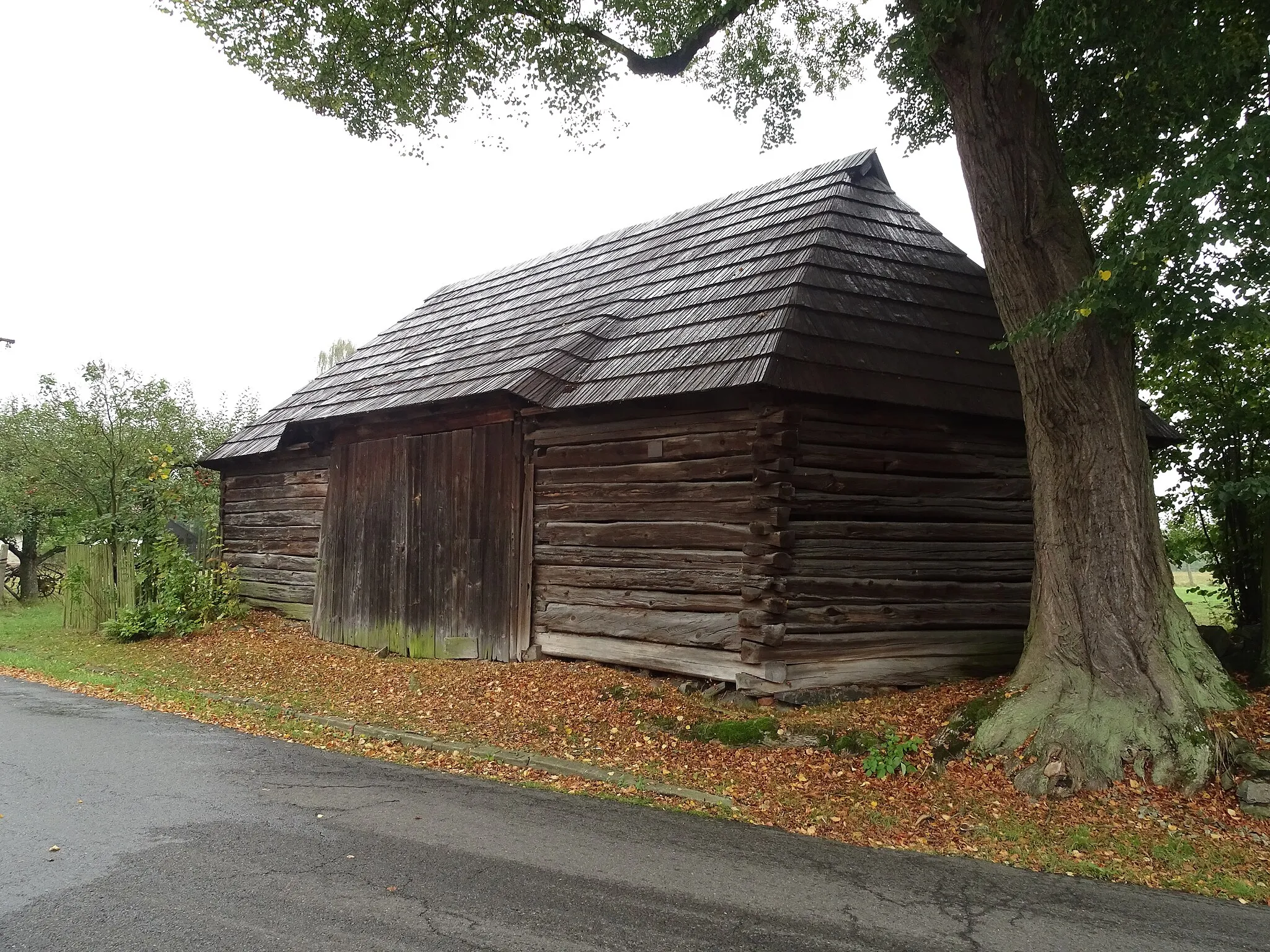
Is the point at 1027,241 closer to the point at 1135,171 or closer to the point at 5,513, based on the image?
the point at 1135,171

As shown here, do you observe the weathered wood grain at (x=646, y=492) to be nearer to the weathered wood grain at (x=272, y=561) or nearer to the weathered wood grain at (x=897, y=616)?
the weathered wood grain at (x=897, y=616)

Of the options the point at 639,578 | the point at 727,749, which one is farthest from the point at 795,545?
the point at 727,749

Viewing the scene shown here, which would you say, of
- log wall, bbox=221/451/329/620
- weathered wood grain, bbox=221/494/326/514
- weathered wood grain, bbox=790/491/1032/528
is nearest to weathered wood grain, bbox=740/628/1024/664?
weathered wood grain, bbox=790/491/1032/528

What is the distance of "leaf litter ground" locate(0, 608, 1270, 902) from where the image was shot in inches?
194

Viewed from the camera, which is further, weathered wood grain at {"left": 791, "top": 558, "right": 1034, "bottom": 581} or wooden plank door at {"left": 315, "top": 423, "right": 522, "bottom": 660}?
wooden plank door at {"left": 315, "top": 423, "right": 522, "bottom": 660}

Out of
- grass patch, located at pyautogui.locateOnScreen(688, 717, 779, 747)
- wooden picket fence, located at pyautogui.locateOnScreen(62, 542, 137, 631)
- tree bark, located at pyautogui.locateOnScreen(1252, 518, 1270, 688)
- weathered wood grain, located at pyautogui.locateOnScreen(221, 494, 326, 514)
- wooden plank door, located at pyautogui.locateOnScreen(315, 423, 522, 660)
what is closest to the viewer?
grass patch, located at pyautogui.locateOnScreen(688, 717, 779, 747)

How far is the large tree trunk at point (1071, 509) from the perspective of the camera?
19.2 feet

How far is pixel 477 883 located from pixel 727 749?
301 centimetres

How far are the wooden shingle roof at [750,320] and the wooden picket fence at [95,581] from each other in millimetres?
3356

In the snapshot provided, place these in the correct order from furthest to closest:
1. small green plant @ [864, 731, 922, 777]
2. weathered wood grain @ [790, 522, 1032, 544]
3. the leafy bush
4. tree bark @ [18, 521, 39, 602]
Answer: tree bark @ [18, 521, 39, 602]
the leafy bush
weathered wood grain @ [790, 522, 1032, 544]
small green plant @ [864, 731, 922, 777]

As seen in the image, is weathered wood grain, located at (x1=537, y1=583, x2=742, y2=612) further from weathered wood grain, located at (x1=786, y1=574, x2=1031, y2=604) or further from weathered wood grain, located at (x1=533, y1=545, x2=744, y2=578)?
weathered wood grain, located at (x1=786, y1=574, x2=1031, y2=604)

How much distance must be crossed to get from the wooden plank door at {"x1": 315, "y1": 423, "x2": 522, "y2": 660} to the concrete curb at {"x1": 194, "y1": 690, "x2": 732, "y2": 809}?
2441 millimetres

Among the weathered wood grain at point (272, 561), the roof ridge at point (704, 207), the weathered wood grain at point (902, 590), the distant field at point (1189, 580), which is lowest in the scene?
the distant field at point (1189, 580)

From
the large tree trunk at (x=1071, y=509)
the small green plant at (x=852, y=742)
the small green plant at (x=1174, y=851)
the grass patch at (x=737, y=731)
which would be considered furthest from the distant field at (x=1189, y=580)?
the small green plant at (x=1174, y=851)
